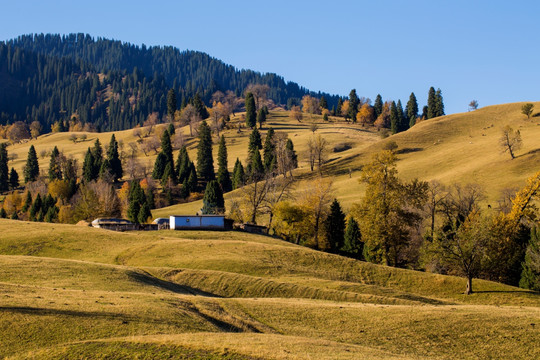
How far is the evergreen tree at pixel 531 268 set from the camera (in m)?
59.9

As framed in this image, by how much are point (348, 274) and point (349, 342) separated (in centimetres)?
2921

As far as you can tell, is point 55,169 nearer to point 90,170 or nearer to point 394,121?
→ point 90,170

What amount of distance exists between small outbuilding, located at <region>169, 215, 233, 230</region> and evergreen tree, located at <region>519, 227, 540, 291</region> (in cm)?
4314

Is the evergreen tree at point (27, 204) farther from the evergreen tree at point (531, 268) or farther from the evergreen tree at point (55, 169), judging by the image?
the evergreen tree at point (531, 268)

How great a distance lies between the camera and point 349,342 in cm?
2981

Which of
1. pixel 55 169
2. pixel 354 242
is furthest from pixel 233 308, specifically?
pixel 55 169

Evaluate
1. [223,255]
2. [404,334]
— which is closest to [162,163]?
[223,255]

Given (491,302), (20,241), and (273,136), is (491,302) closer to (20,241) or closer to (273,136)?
(20,241)

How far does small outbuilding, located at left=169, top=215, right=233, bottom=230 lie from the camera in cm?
8156

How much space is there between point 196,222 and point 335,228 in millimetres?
22285

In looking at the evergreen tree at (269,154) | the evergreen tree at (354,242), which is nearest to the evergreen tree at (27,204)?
the evergreen tree at (269,154)

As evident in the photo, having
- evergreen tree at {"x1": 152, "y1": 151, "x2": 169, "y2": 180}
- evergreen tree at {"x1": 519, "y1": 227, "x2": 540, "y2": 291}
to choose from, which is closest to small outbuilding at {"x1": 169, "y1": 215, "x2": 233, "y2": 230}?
evergreen tree at {"x1": 519, "y1": 227, "x2": 540, "y2": 291}

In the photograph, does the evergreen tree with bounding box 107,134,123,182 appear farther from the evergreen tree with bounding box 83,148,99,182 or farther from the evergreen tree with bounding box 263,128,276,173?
the evergreen tree with bounding box 263,128,276,173

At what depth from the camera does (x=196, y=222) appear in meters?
82.2
